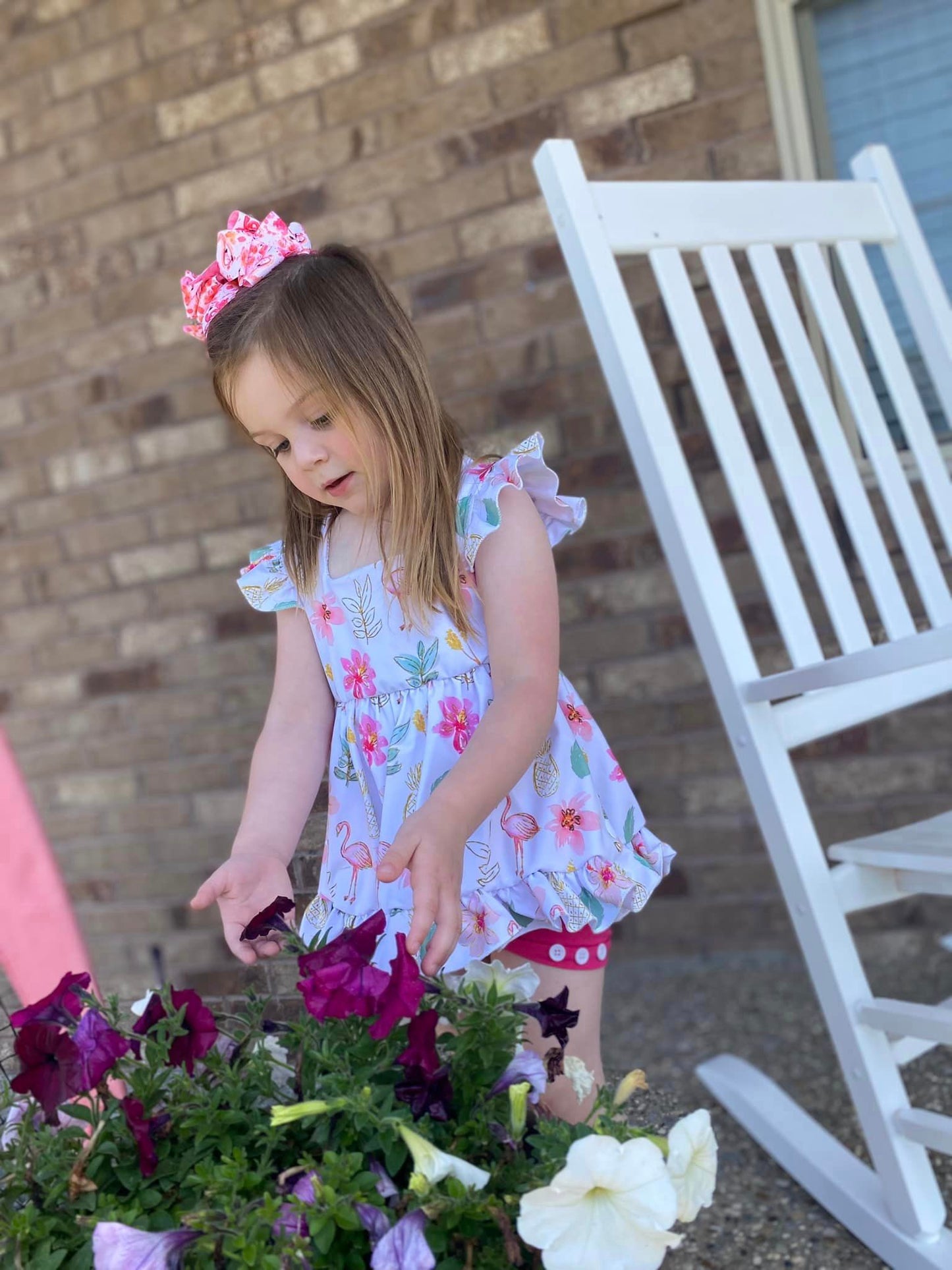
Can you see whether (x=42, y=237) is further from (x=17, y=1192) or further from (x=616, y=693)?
(x=17, y=1192)

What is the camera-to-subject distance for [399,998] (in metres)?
0.58

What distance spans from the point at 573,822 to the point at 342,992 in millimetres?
556

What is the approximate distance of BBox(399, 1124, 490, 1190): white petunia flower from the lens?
0.52m

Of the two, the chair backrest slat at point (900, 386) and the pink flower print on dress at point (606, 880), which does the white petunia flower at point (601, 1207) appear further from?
the chair backrest slat at point (900, 386)

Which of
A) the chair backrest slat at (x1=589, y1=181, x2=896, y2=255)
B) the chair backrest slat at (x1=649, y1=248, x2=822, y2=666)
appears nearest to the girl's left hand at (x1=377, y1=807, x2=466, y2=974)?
the chair backrest slat at (x1=649, y1=248, x2=822, y2=666)

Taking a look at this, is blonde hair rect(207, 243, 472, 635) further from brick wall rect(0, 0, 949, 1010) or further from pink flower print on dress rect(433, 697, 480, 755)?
brick wall rect(0, 0, 949, 1010)

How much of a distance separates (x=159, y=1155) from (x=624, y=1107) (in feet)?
0.82

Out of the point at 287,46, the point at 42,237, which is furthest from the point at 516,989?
the point at 42,237

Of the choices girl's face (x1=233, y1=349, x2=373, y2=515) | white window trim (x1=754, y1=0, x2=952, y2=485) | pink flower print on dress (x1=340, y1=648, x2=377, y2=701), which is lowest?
pink flower print on dress (x1=340, y1=648, x2=377, y2=701)

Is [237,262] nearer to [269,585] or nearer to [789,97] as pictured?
[269,585]

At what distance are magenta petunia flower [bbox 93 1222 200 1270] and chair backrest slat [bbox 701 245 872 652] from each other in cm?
120

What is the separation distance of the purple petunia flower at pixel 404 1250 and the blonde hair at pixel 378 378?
2.16 ft

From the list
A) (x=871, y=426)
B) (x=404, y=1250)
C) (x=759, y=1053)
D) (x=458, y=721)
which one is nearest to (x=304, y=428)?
(x=458, y=721)

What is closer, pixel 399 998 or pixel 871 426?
pixel 399 998
